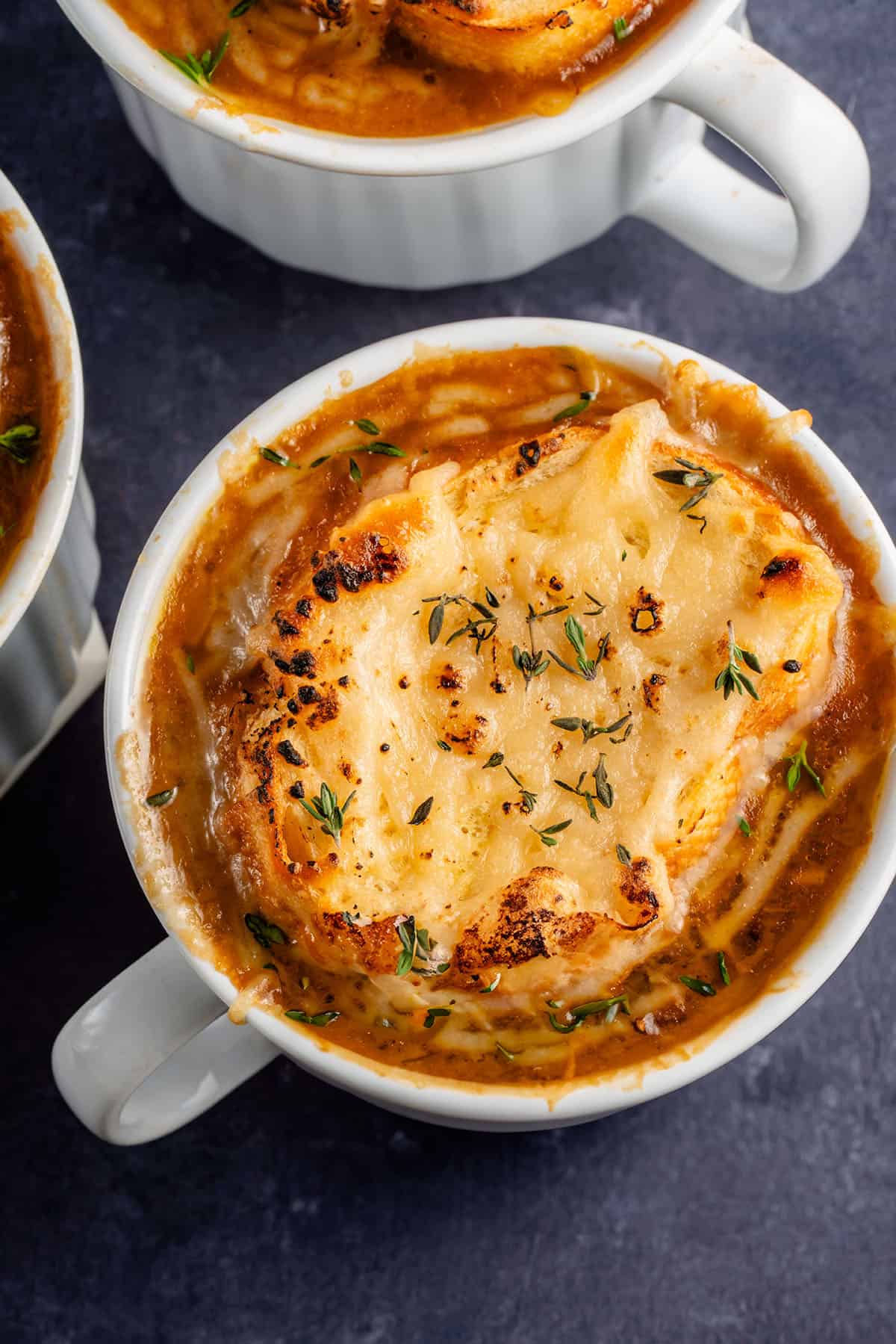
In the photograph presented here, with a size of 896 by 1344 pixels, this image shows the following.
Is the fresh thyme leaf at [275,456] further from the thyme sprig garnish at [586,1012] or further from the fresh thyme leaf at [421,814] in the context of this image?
the thyme sprig garnish at [586,1012]

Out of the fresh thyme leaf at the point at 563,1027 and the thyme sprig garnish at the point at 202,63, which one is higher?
the thyme sprig garnish at the point at 202,63

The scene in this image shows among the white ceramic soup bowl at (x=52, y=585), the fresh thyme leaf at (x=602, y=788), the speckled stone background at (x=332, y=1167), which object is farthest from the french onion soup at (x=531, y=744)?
the speckled stone background at (x=332, y=1167)

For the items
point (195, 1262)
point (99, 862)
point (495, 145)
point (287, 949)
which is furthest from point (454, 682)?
point (195, 1262)

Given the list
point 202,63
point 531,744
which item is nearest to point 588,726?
point 531,744

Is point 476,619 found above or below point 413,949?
above

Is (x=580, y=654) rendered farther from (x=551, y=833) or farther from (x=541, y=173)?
(x=541, y=173)

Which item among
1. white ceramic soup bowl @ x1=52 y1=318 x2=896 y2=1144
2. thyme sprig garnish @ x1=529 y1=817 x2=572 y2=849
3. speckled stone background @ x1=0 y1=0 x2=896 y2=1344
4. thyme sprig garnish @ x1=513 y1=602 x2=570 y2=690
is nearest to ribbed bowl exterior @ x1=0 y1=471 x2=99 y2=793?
speckled stone background @ x1=0 y1=0 x2=896 y2=1344
